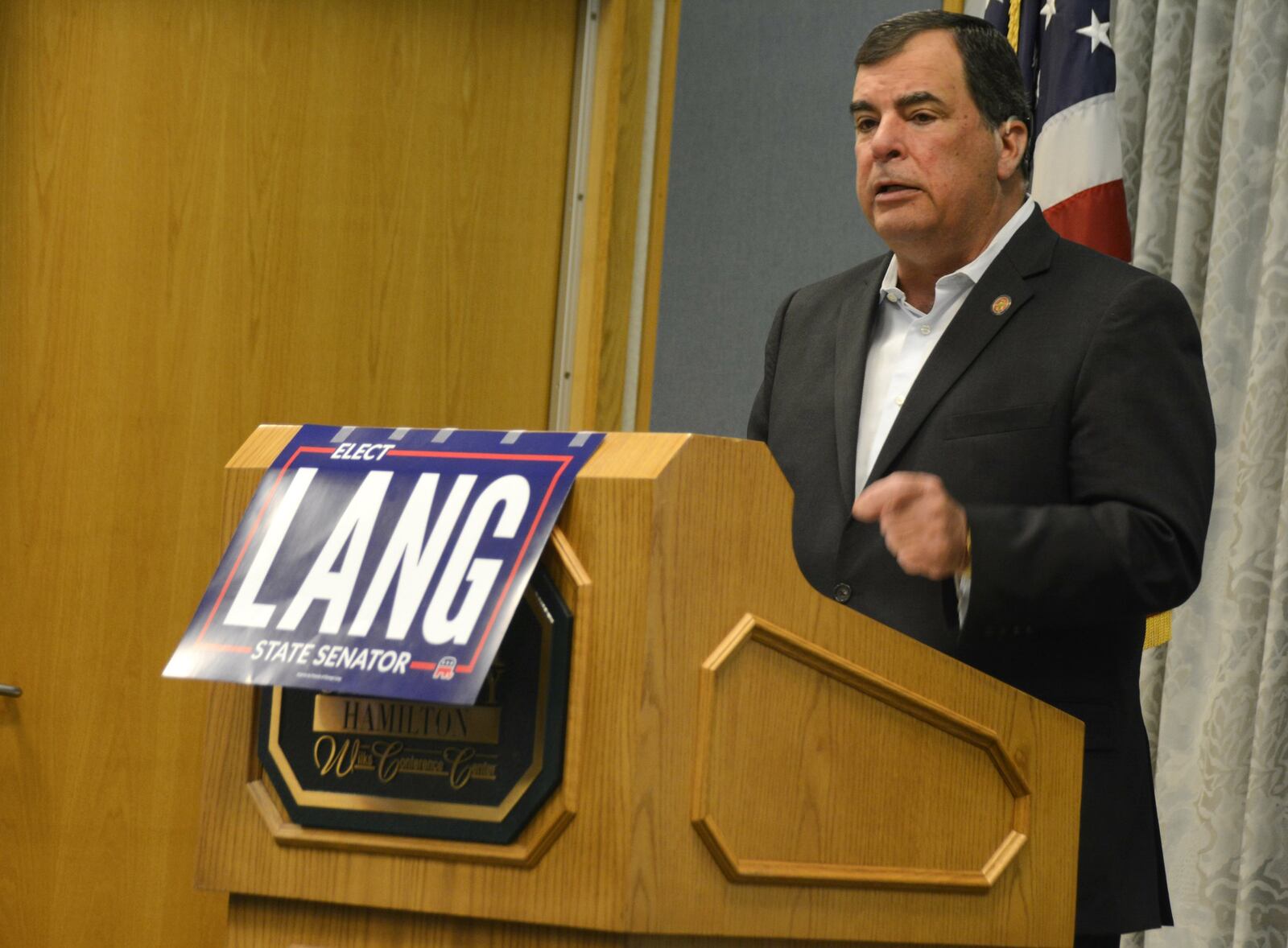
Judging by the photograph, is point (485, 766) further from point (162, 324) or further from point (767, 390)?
point (162, 324)

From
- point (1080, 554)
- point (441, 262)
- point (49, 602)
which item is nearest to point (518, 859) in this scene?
point (1080, 554)

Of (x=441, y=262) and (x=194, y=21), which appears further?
(x=441, y=262)

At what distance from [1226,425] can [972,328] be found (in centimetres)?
124

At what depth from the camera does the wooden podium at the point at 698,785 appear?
101 cm

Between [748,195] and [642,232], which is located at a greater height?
[748,195]

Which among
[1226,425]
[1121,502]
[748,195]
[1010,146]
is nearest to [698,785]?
[1121,502]

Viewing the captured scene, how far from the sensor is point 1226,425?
2.61m

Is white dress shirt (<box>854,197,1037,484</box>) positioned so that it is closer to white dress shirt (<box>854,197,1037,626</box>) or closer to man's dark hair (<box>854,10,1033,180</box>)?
white dress shirt (<box>854,197,1037,626</box>)

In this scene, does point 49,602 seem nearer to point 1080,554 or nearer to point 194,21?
point 194,21

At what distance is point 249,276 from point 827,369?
1712 mm

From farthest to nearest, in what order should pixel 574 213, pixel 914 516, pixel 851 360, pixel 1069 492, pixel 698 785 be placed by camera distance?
Result: pixel 574 213, pixel 851 360, pixel 1069 492, pixel 914 516, pixel 698 785

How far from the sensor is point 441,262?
3223mm

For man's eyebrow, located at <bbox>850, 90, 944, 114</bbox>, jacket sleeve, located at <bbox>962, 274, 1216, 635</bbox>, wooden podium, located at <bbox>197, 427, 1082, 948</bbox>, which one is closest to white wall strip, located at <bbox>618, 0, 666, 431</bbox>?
man's eyebrow, located at <bbox>850, 90, 944, 114</bbox>

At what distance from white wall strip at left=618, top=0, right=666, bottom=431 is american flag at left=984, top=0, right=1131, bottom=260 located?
0.92 m
